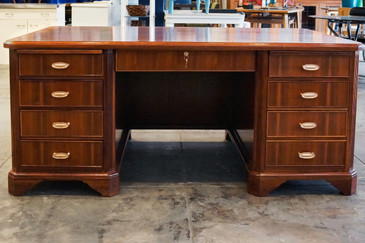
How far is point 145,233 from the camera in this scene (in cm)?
213

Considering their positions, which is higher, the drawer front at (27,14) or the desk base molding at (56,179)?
the drawer front at (27,14)

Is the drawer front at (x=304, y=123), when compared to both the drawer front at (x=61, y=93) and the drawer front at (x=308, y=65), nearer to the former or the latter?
the drawer front at (x=308, y=65)

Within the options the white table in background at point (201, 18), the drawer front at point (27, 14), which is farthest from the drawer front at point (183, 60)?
the drawer front at point (27, 14)

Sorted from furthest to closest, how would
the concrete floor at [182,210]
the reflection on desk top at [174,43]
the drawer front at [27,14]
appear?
1. the drawer front at [27,14]
2. the reflection on desk top at [174,43]
3. the concrete floor at [182,210]

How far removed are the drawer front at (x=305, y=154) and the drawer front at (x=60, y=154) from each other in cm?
77

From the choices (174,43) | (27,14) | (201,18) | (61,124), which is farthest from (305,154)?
(27,14)

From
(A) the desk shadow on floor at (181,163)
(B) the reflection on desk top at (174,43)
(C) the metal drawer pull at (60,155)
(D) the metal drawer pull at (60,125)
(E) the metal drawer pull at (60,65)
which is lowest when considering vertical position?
(A) the desk shadow on floor at (181,163)

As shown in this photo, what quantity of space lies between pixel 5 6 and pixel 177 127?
16.9ft

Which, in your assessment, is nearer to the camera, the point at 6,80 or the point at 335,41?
the point at 335,41

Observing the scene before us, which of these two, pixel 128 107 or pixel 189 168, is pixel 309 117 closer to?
pixel 189 168

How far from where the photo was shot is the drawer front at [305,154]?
2535mm

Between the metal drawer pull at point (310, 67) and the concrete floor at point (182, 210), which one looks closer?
the concrete floor at point (182, 210)

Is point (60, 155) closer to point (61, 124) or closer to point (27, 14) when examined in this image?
point (61, 124)

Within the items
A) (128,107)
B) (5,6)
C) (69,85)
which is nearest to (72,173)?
(69,85)
